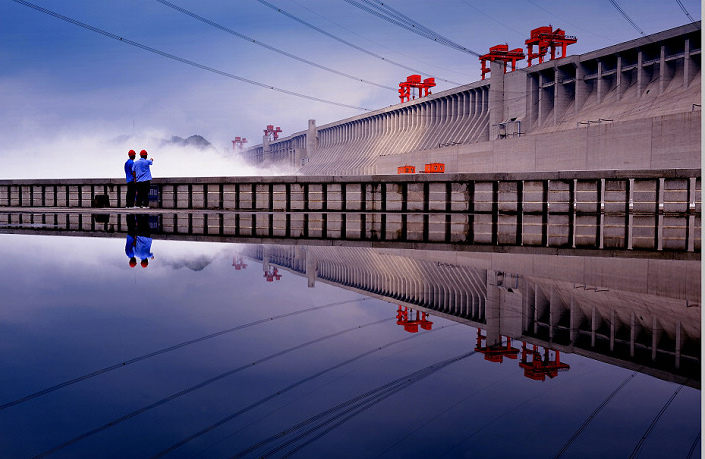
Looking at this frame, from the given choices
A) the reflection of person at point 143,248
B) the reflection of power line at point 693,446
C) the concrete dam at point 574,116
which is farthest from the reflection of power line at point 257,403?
the concrete dam at point 574,116

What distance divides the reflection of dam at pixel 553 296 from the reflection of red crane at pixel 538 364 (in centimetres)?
12

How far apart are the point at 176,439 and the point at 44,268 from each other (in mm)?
5759

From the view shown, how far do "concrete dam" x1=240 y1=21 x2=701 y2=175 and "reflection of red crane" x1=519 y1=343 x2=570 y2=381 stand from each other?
27063 millimetres

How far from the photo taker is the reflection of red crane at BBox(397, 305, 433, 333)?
12.8ft

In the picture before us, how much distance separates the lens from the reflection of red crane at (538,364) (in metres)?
2.94

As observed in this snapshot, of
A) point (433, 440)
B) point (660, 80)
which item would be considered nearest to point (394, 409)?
point (433, 440)

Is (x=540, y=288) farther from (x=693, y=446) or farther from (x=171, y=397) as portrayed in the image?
(x=171, y=397)

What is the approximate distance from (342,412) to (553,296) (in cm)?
351

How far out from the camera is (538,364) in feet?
10.6

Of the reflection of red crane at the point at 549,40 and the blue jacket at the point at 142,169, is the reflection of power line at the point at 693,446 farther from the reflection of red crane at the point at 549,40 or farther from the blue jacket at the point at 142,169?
the reflection of red crane at the point at 549,40

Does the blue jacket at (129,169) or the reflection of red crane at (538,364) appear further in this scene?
the blue jacket at (129,169)

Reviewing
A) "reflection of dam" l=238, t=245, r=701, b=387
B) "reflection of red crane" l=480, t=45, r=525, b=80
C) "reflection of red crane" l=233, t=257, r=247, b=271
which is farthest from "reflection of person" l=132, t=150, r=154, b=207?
"reflection of red crane" l=480, t=45, r=525, b=80

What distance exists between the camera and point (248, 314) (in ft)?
14.1

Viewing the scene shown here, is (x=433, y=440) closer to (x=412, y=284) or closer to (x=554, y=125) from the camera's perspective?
(x=412, y=284)
